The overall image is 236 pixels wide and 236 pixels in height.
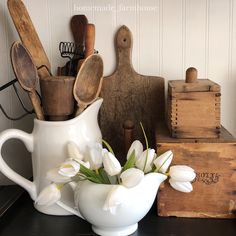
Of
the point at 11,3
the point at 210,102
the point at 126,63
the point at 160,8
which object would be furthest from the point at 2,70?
the point at 210,102

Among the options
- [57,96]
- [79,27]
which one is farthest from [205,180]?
[79,27]

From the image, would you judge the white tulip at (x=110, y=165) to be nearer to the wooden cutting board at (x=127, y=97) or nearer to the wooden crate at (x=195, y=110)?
the wooden crate at (x=195, y=110)

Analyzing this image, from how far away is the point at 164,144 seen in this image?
0.78m

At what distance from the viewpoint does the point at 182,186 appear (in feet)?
2.46

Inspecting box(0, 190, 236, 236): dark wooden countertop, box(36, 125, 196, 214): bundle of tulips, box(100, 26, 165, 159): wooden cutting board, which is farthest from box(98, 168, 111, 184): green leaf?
box(100, 26, 165, 159): wooden cutting board

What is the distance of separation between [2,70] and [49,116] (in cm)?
27

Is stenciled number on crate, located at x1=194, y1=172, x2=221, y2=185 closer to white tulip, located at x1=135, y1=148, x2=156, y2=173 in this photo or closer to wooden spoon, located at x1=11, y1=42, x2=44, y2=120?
white tulip, located at x1=135, y1=148, x2=156, y2=173

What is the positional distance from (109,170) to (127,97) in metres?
0.32

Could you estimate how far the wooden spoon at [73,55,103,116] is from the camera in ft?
2.66

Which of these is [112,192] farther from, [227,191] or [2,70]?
[2,70]

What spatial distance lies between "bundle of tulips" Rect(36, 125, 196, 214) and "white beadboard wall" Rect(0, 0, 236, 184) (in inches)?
12.0

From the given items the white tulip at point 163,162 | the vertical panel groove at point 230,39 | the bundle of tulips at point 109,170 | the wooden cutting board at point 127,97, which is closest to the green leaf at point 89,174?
the bundle of tulips at point 109,170

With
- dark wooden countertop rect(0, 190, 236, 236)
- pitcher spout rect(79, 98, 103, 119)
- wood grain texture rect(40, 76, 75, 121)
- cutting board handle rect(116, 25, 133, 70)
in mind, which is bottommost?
dark wooden countertop rect(0, 190, 236, 236)

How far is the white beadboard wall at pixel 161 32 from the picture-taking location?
3.15 feet
